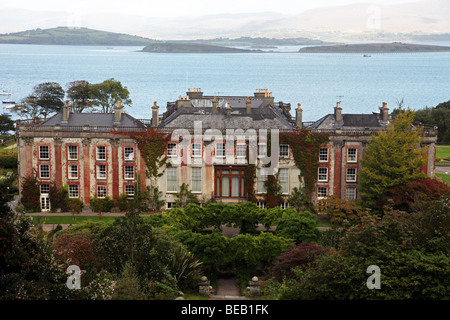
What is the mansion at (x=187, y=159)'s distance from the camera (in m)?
54.3

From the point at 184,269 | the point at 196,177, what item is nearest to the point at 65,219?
the point at 196,177

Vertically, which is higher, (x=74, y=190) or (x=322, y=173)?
(x=322, y=173)

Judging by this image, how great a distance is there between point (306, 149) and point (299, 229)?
13.2 metres

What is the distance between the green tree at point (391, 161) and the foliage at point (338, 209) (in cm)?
119

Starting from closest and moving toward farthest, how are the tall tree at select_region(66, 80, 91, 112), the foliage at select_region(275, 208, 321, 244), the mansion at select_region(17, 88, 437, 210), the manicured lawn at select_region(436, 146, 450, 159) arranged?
the foliage at select_region(275, 208, 321, 244)
the mansion at select_region(17, 88, 437, 210)
the manicured lawn at select_region(436, 146, 450, 159)
the tall tree at select_region(66, 80, 91, 112)

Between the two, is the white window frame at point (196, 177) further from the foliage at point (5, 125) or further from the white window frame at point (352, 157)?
the foliage at point (5, 125)

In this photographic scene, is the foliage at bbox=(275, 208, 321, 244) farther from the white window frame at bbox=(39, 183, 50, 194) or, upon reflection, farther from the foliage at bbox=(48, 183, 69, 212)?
the white window frame at bbox=(39, 183, 50, 194)

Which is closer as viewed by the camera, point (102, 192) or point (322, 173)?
point (322, 173)

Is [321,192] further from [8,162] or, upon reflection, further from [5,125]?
[5,125]

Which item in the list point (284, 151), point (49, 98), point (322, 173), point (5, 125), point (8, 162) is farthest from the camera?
point (49, 98)

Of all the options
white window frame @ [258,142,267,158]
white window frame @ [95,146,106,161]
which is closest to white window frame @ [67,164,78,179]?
white window frame @ [95,146,106,161]

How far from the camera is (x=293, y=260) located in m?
36.3

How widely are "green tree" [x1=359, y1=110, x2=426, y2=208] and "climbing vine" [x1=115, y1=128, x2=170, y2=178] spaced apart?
52.4 feet

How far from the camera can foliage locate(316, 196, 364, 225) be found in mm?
49812
